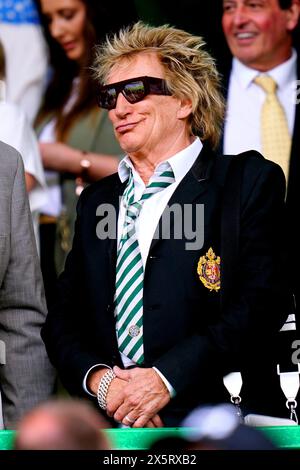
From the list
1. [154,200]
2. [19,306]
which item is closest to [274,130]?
[154,200]

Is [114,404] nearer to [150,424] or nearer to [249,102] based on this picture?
[150,424]

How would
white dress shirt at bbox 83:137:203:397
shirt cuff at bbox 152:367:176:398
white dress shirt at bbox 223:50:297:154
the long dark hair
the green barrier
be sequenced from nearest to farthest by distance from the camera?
1. the green barrier
2. shirt cuff at bbox 152:367:176:398
3. white dress shirt at bbox 83:137:203:397
4. white dress shirt at bbox 223:50:297:154
5. the long dark hair

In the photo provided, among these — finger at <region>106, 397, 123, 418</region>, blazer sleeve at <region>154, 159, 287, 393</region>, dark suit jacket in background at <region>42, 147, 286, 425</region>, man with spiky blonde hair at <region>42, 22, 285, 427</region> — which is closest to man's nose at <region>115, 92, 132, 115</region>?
man with spiky blonde hair at <region>42, 22, 285, 427</region>

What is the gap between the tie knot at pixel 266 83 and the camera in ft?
18.1

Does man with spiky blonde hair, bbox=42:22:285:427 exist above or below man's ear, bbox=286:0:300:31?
below

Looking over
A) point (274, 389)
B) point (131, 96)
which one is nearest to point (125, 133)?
point (131, 96)

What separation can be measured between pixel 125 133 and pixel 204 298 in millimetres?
733

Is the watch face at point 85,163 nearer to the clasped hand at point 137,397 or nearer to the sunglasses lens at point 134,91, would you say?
the sunglasses lens at point 134,91

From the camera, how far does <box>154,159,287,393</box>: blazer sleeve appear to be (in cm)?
402

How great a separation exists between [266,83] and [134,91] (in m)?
1.34

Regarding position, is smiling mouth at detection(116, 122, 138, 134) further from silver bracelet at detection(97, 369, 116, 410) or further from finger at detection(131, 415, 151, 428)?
finger at detection(131, 415, 151, 428)

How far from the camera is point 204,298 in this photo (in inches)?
162

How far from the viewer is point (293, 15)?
551 centimetres
